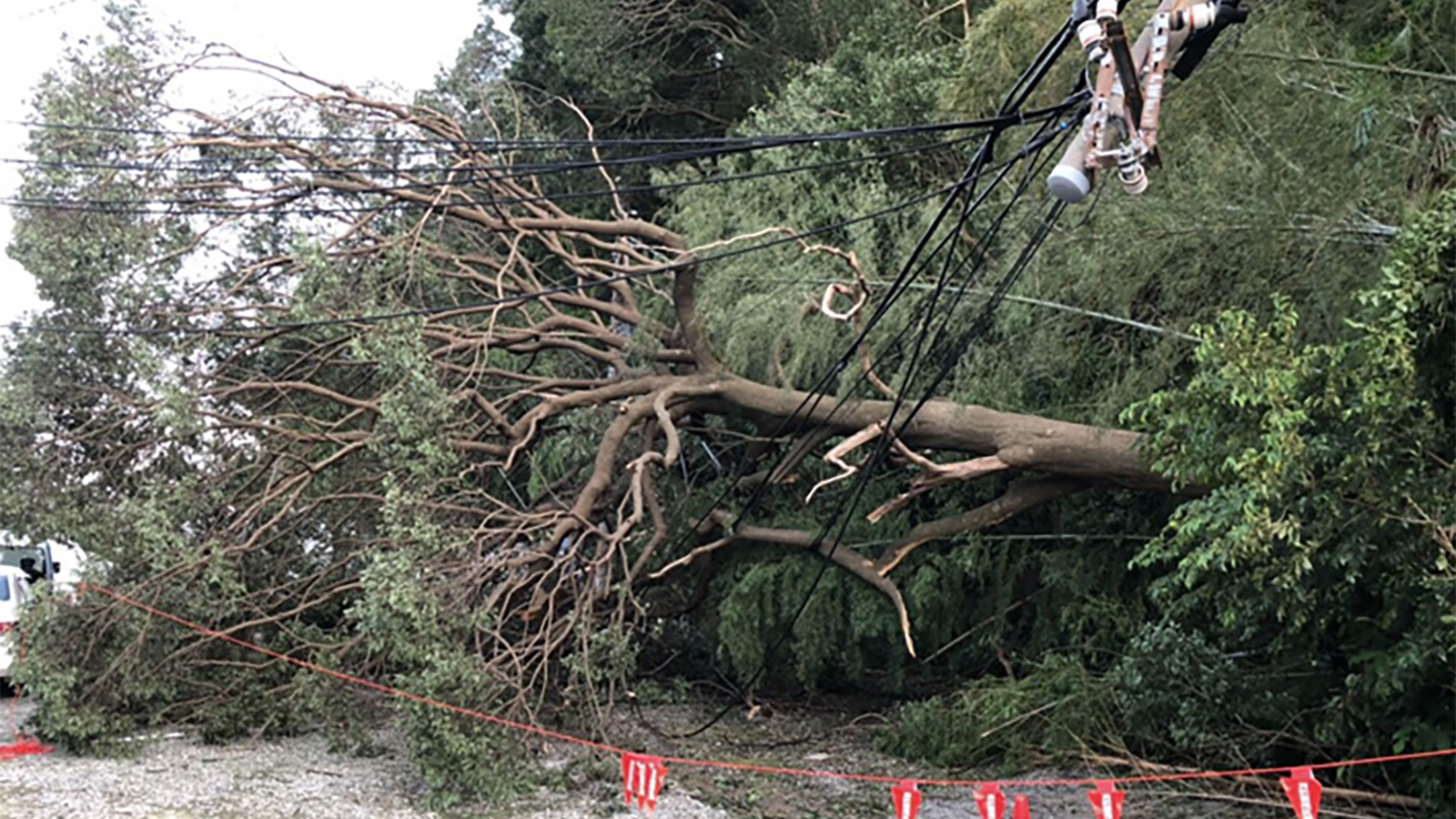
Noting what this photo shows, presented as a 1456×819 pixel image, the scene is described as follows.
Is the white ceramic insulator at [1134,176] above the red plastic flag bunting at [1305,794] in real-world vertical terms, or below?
above

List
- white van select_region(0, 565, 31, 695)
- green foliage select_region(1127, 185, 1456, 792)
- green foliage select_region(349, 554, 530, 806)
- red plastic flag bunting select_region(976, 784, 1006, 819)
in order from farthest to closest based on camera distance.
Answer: white van select_region(0, 565, 31, 695) < green foliage select_region(349, 554, 530, 806) < red plastic flag bunting select_region(976, 784, 1006, 819) < green foliage select_region(1127, 185, 1456, 792)

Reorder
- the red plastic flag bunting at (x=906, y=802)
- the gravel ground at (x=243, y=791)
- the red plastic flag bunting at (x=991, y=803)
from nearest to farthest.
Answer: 1. the red plastic flag bunting at (x=991, y=803)
2. the red plastic flag bunting at (x=906, y=802)
3. the gravel ground at (x=243, y=791)

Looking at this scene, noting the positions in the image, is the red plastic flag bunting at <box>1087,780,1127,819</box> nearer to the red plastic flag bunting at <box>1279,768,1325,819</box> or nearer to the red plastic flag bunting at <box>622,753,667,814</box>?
the red plastic flag bunting at <box>1279,768,1325,819</box>

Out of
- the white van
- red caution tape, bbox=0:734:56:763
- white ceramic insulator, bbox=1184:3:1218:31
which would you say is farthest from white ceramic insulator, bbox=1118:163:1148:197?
the white van

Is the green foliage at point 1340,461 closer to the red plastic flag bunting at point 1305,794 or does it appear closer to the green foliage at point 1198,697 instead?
the red plastic flag bunting at point 1305,794

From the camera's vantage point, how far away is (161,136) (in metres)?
10.0

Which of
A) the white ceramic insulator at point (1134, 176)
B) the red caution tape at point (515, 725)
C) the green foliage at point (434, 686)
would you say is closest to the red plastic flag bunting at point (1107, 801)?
the red caution tape at point (515, 725)

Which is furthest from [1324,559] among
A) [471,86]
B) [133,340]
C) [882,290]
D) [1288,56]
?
[471,86]

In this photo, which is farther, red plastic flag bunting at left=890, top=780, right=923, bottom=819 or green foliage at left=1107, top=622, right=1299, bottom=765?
green foliage at left=1107, top=622, right=1299, bottom=765

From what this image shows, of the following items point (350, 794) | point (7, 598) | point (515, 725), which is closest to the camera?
point (515, 725)

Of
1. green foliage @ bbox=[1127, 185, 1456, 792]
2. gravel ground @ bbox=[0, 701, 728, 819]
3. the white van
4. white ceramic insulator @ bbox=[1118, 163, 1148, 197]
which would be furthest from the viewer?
the white van

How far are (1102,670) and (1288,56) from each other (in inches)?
181

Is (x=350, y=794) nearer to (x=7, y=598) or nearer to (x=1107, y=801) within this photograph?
(x=7, y=598)

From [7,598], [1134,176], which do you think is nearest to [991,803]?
[1134,176]
